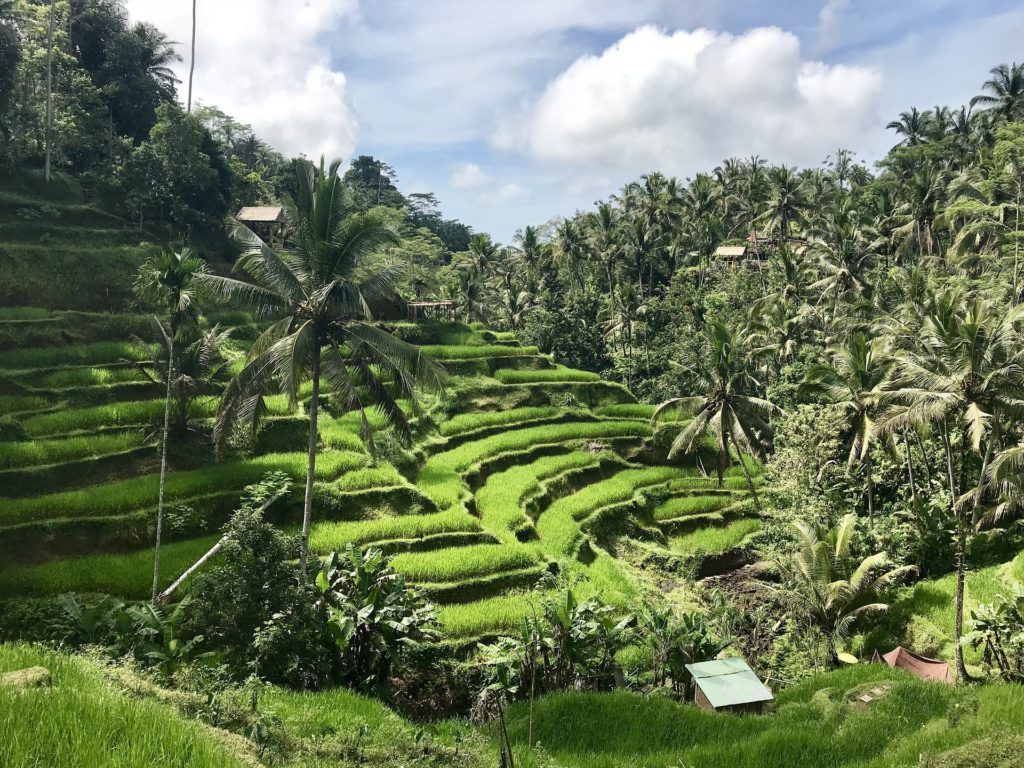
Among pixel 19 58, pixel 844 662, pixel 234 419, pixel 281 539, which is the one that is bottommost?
pixel 844 662

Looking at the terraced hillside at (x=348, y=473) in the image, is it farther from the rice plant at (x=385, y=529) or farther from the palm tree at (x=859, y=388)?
the palm tree at (x=859, y=388)

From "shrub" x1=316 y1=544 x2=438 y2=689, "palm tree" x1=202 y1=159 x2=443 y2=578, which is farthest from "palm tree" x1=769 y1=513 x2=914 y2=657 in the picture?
"palm tree" x1=202 y1=159 x2=443 y2=578

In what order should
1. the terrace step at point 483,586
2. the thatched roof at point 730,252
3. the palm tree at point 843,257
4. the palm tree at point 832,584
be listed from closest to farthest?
the palm tree at point 832,584 → the terrace step at point 483,586 → the palm tree at point 843,257 → the thatched roof at point 730,252

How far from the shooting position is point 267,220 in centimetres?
3522

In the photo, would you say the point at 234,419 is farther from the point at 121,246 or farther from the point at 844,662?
the point at 121,246

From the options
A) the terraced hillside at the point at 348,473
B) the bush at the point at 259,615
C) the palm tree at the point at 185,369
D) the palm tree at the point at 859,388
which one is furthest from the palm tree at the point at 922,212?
the bush at the point at 259,615

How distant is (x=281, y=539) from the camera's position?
12016 millimetres

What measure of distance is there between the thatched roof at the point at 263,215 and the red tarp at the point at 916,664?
32.4 meters

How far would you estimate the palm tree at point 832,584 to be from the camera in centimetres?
1591

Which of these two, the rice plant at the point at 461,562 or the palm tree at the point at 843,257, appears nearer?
the rice plant at the point at 461,562

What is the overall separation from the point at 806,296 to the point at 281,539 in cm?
3800

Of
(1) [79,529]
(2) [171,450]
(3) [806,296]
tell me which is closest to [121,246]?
(2) [171,450]

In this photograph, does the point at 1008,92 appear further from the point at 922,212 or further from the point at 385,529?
the point at 385,529

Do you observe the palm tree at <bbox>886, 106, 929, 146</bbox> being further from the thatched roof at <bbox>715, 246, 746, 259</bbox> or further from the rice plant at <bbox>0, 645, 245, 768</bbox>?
the rice plant at <bbox>0, 645, 245, 768</bbox>
